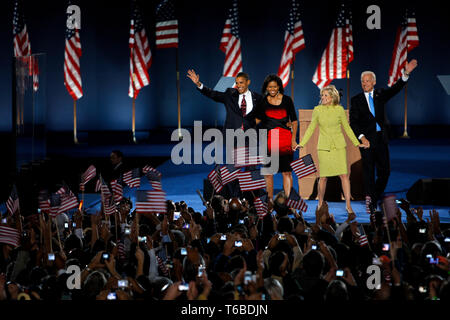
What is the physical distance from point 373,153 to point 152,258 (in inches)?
167

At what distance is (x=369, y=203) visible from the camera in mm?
7801

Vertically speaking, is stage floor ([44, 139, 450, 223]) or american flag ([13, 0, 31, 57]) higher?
american flag ([13, 0, 31, 57])

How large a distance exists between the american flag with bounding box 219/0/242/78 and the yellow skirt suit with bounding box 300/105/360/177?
8.13m

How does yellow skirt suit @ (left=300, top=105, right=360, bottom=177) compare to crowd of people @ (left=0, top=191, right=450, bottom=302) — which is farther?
yellow skirt suit @ (left=300, top=105, right=360, bottom=177)

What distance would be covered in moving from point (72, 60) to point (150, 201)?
13.8 metres

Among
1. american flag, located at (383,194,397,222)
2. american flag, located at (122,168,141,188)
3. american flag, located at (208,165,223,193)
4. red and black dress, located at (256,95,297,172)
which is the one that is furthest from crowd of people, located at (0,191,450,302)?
red and black dress, located at (256,95,297,172)

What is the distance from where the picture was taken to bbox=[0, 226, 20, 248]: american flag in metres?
5.06

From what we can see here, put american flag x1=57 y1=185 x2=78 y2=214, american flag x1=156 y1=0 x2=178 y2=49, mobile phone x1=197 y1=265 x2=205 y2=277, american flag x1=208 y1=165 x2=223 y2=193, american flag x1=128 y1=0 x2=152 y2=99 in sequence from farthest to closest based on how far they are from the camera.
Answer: american flag x1=128 y1=0 x2=152 y2=99 → american flag x1=156 y1=0 x2=178 y2=49 → american flag x1=208 y1=165 x2=223 y2=193 → american flag x1=57 y1=185 x2=78 y2=214 → mobile phone x1=197 y1=265 x2=205 y2=277

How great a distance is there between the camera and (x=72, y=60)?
18594mm

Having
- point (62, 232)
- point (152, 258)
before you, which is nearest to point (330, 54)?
point (62, 232)

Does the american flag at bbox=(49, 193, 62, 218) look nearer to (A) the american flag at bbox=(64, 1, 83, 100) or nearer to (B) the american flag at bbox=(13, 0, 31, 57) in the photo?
(B) the american flag at bbox=(13, 0, 31, 57)
